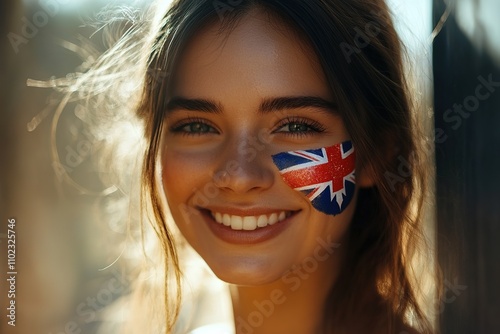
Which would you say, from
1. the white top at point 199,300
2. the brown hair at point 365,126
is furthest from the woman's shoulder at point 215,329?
the brown hair at point 365,126

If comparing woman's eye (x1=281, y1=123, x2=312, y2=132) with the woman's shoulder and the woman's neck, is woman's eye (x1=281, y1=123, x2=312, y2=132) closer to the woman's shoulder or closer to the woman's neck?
the woman's neck

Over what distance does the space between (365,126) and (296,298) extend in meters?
0.48

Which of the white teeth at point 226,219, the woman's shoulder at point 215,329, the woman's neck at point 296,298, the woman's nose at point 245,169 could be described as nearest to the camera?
the woman's nose at point 245,169

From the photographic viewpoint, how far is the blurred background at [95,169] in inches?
62.6

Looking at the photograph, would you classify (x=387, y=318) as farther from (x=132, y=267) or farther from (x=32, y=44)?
(x=32, y=44)

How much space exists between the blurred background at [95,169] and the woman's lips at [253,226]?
0.39m

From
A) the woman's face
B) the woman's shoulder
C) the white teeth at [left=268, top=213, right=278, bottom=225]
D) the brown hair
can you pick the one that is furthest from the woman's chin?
the woman's shoulder

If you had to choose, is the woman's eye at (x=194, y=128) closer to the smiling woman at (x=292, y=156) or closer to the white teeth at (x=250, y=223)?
the smiling woman at (x=292, y=156)

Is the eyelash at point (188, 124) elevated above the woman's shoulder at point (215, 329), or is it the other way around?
the eyelash at point (188, 124)

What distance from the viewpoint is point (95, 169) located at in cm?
254

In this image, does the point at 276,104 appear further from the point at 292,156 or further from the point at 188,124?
the point at 188,124

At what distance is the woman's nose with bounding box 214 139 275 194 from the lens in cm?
158

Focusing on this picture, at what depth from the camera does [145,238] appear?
2.21m

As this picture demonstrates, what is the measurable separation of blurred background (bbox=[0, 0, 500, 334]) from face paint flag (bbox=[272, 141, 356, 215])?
0.75 feet
